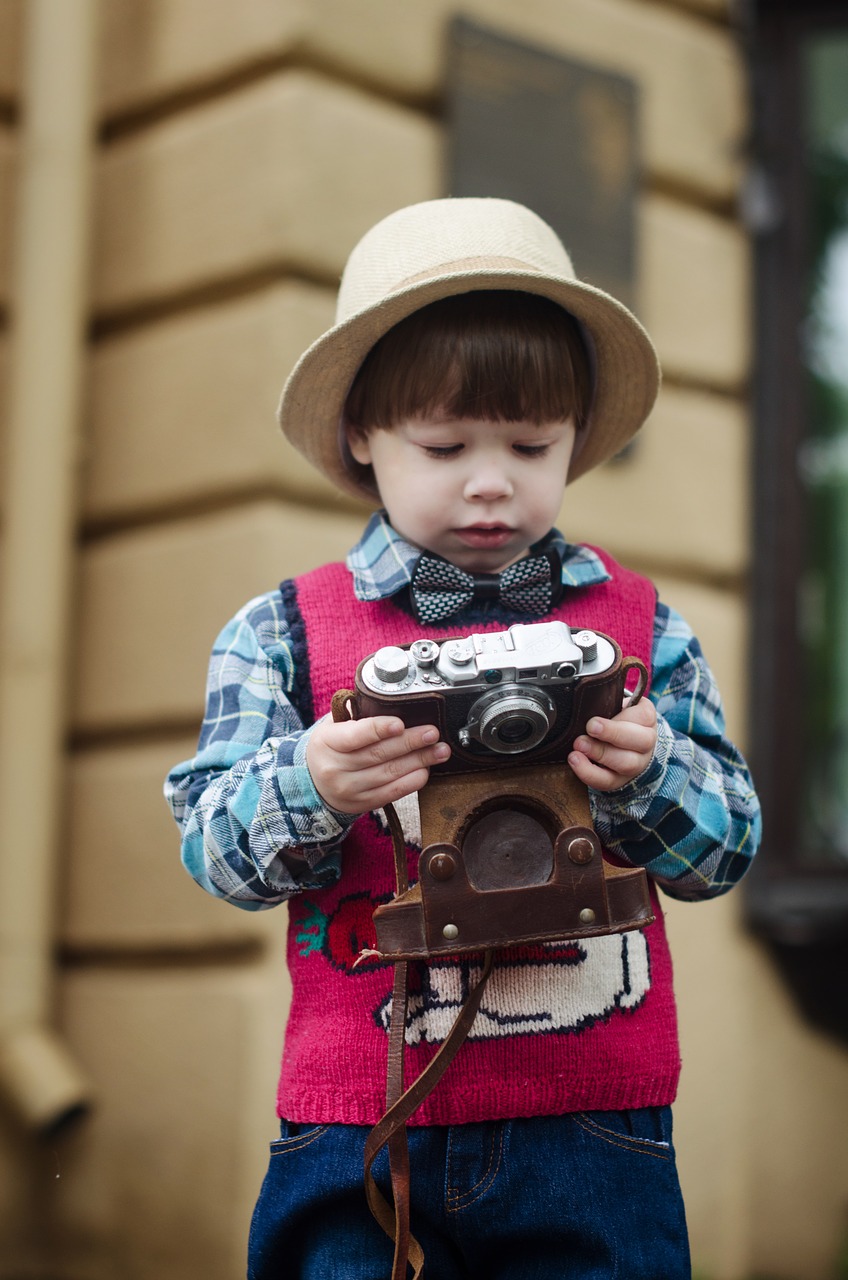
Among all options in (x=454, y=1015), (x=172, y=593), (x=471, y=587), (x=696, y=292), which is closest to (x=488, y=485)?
(x=471, y=587)

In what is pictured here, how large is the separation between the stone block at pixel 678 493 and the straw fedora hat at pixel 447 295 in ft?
5.75

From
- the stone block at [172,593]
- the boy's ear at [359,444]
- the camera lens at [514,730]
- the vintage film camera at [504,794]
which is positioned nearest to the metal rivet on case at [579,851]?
the vintage film camera at [504,794]

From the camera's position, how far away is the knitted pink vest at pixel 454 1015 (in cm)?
138

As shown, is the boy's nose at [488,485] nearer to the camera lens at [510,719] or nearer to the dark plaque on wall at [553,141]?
the camera lens at [510,719]

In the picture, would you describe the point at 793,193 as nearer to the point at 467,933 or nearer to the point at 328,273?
the point at 328,273

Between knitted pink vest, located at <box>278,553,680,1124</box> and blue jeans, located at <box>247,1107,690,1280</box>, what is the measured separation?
0.08 ft

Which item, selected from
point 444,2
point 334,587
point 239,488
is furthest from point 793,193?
point 334,587

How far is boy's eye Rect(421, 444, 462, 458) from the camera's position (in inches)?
57.8

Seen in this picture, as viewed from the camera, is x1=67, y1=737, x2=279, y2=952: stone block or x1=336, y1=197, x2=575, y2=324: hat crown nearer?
x1=336, y1=197, x2=575, y2=324: hat crown

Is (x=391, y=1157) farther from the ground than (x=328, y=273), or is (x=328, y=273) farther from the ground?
(x=328, y=273)

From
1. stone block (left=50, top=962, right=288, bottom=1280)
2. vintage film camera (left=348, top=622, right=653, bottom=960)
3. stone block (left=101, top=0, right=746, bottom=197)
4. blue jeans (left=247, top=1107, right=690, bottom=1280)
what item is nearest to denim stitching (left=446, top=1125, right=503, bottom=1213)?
blue jeans (left=247, top=1107, right=690, bottom=1280)

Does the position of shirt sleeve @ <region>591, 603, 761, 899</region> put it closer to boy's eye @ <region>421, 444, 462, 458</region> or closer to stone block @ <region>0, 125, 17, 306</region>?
boy's eye @ <region>421, 444, 462, 458</region>

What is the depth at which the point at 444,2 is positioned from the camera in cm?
341

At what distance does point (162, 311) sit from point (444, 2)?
38.3 inches
